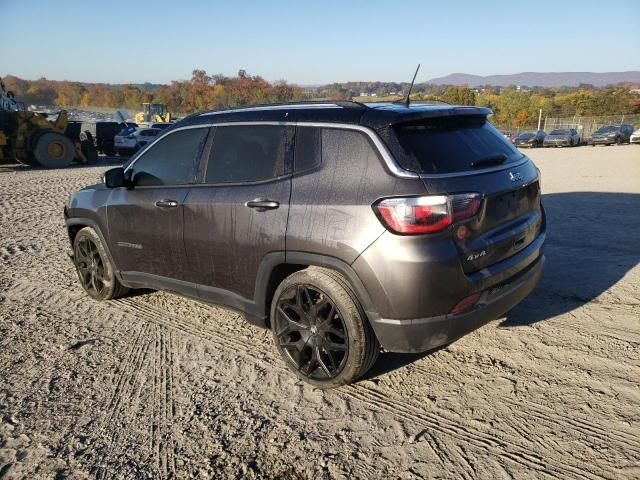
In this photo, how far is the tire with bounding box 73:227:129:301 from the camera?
4.82 meters

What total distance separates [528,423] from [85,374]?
9.67 ft

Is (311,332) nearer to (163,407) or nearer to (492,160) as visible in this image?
(163,407)

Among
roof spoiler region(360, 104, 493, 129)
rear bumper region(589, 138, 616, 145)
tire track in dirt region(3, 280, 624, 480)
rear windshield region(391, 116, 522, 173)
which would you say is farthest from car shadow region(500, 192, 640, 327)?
rear bumper region(589, 138, 616, 145)

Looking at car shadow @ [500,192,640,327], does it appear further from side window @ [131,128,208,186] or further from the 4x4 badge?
side window @ [131,128,208,186]

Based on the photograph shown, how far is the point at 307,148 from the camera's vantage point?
3230 mm

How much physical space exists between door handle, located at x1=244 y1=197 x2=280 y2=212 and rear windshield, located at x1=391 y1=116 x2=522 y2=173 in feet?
2.89

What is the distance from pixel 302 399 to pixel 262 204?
1.28 meters

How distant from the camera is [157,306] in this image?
4.84 m

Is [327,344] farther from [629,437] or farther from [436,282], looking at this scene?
[629,437]

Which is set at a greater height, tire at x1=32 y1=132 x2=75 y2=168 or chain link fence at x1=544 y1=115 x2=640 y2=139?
tire at x1=32 y1=132 x2=75 y2=168

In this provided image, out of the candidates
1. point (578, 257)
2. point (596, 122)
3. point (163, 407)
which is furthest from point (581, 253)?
point (596, 122)

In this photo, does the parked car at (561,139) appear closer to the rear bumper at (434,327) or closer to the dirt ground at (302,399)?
the dirt ground at (302,399)

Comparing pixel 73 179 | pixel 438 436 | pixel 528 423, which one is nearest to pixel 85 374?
pixel 438 436

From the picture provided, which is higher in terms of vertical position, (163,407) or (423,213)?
(423,213)
